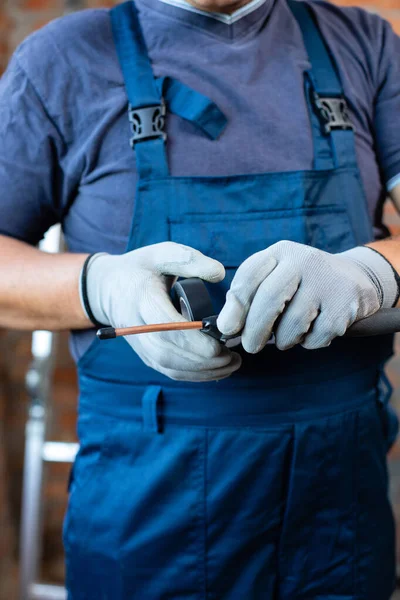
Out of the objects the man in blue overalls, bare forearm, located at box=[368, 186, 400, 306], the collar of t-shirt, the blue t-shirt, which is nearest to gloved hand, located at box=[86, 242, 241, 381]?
the man in blue overalls

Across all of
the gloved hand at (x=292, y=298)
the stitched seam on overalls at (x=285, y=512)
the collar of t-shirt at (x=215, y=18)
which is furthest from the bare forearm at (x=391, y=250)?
the collar of t-shirt at (x=215, y=18)

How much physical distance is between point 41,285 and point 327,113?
459mm

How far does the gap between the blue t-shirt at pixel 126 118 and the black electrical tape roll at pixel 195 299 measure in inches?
7.4

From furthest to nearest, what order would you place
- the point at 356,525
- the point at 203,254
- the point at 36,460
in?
the point at 36,460 < the point at 356,525 < the point at 203,254

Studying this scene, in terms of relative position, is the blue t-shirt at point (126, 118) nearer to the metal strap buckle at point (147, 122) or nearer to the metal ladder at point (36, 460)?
the metal strap buckle at point (147, 122)

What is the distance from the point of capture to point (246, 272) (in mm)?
688

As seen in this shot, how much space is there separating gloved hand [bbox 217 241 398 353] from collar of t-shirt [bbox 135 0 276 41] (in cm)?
39

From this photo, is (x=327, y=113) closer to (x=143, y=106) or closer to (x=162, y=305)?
(x=143, y=106)

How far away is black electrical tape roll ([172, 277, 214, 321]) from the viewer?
0.70 m

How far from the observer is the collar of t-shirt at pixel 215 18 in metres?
0.92

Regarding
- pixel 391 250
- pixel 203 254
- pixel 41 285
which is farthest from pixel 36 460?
pixel 391 250

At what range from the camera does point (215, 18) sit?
92 cm

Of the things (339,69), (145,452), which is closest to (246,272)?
(145,452)

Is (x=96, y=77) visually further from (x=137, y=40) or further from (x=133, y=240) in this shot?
(x=133, y=240)
